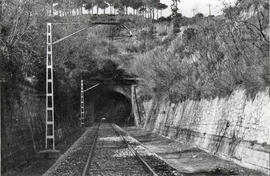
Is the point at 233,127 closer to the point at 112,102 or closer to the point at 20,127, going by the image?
the point at 20,127

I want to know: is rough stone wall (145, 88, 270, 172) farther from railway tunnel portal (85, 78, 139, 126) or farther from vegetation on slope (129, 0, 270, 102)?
railway tunnel portal (85, 78, 139, 126)

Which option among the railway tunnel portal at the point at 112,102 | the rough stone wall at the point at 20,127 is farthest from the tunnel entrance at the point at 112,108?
the rough stone wall at the point at 20,127

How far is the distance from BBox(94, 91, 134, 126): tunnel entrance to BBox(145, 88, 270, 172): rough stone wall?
5426 cm

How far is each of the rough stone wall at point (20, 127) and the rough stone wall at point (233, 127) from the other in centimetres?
752

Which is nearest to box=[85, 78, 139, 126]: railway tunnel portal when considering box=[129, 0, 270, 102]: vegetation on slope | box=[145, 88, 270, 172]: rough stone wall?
box=[129, 0, 270, 102]: vegetation on slope

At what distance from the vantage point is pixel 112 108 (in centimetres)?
8350

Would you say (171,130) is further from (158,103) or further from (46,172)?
(46,172)

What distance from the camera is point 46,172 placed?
15.1 m

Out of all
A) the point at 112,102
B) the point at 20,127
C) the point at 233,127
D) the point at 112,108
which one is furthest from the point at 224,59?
the point at 112,108

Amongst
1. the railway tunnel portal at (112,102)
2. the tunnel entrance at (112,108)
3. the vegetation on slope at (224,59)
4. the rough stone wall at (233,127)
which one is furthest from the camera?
the tunnel entrance at (112,108)

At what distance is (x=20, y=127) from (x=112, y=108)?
65617 millimetres

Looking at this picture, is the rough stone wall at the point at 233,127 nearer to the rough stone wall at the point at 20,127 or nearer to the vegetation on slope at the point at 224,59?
the vegetation on slope at the point at 224,59

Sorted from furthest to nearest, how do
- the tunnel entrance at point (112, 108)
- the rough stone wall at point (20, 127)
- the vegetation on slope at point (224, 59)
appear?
1. the tunnel entrance at point (112, 108)
2. the vegetation on slope at point (224, 59)
3. the rough stone wall at point (20, 127)

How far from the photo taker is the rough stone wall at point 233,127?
43.2 ft
